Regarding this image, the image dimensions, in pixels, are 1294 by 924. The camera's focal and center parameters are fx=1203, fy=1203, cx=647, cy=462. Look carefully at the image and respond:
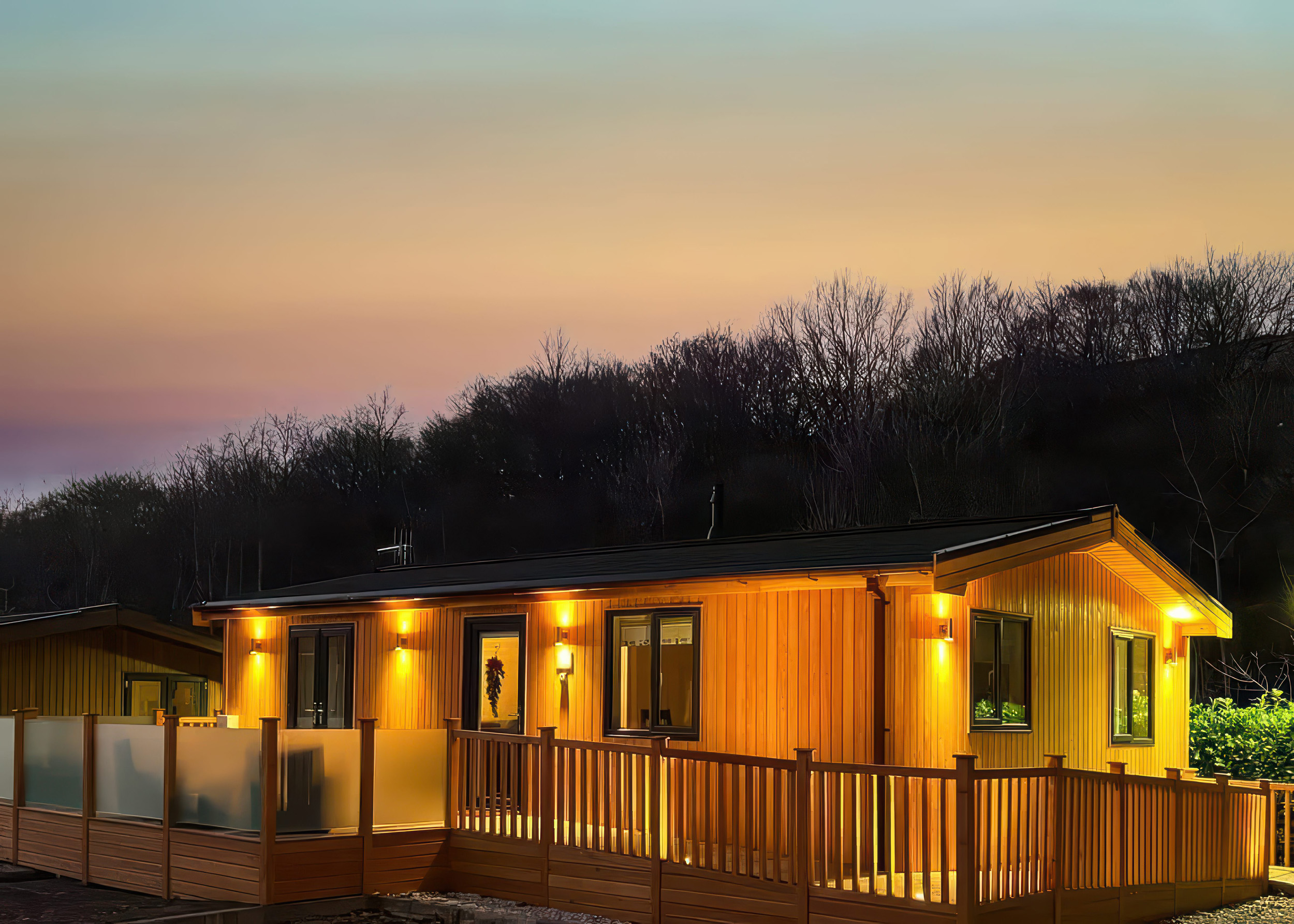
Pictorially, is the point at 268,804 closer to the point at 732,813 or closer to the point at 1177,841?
the point at 732,813

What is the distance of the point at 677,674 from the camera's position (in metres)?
11.4

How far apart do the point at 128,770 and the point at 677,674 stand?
5202 millimetres

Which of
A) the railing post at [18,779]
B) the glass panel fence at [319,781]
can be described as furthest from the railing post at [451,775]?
the railing post at [18,779]

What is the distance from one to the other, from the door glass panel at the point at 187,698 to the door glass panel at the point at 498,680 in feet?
27.8

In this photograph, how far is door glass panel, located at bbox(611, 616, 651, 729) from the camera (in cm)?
1170

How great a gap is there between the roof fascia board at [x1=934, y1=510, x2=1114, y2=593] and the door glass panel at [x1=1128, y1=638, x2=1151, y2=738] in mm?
2295

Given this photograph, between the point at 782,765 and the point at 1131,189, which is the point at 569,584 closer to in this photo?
the point at 782,765

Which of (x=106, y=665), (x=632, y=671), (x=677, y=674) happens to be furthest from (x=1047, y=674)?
(x=106, y=665)

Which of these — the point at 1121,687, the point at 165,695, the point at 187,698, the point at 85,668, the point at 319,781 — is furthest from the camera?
the point at 187,698

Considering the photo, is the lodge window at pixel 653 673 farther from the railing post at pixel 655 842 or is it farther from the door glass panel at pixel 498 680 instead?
the railing post at pixel 655 842

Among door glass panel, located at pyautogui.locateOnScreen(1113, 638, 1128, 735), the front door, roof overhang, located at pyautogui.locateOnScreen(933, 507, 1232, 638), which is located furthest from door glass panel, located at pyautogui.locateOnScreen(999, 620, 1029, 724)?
the front door

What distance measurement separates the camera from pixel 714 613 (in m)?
11.2

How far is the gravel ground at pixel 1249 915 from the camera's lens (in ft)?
33.2

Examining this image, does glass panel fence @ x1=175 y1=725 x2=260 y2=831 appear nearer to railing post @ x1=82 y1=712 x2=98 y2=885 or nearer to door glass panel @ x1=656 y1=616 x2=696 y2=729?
railing post @ x1=82 y1=712 x2=98 y2=885
